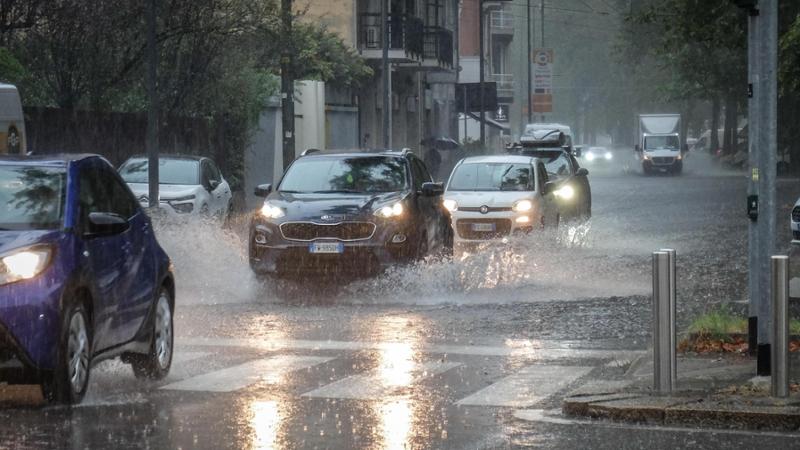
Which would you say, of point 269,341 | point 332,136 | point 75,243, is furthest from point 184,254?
point 332,136

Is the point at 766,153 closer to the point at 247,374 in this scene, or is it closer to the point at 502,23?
the point at 247,374

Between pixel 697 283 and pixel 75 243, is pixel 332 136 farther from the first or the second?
pixel 75 243

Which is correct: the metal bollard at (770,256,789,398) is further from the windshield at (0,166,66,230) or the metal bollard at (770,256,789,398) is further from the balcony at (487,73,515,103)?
the balcony at (487,73,515,103)

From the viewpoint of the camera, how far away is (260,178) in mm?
45438

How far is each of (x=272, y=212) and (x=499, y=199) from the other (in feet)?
27.1

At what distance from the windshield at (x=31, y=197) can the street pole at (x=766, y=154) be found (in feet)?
14.6

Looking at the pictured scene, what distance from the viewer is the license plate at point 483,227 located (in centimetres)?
2695

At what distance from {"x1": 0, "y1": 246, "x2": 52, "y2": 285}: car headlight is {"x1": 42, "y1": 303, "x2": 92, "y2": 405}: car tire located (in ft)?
0.97

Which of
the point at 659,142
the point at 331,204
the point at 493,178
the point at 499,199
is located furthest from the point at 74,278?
the point at 659,142

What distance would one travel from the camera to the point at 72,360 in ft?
33.6

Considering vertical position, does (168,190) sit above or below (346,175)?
below

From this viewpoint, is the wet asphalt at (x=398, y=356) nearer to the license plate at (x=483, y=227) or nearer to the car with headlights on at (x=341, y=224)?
the car with headlights on at (x=341, y=224)

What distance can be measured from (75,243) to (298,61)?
35.8 meters

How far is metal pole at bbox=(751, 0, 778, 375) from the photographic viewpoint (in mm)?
11031
